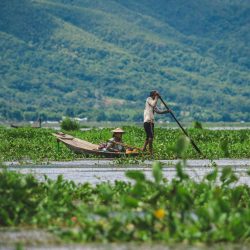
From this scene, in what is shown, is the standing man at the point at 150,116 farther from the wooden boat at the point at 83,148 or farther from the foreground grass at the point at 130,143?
the wooden boat at the point at 83,148

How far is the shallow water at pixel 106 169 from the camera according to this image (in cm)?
2600

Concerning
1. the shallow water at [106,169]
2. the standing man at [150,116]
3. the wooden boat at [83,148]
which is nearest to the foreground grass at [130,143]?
the wooden boat at [83,148]

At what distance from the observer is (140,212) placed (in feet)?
48.7

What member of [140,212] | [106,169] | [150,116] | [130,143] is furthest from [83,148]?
[140,212]

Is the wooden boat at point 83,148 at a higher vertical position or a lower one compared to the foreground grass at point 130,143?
higher

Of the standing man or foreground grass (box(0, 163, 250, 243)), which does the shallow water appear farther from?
foreground grass (box(0, 163, 250, 243))

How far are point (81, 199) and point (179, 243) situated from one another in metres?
4.76

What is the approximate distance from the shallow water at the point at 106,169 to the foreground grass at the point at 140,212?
783cm

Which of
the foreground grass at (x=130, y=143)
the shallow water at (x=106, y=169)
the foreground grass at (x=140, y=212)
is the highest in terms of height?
the foreground grass at (x=140, y=212)

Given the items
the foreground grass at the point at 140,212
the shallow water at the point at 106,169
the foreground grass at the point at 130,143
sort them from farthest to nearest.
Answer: the foreground grass at the point at 130,143, the shallow water at the point at 106,169, the foreground grass at the point at 140,212

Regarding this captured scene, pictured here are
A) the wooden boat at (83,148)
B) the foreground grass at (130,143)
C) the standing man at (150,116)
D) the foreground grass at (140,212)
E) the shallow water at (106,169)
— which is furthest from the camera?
the foreground grass at (130,143)

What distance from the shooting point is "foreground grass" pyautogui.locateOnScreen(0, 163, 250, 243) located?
550 inches

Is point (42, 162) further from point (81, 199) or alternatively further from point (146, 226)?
point (146, 226)

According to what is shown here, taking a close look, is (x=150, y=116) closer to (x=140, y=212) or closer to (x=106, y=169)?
(x=106, y=169)
